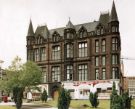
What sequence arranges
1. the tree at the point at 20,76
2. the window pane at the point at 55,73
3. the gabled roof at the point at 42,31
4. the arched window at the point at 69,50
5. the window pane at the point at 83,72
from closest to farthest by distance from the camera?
the tree at the point at 20,76
the window pane at the point at 83,72
the arched window at the point at 69,50
the window pane at the point at 55,73
the gabled roof at the point at 42,31

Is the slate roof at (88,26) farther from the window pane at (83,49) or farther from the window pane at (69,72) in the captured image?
the window pane at (69,72)

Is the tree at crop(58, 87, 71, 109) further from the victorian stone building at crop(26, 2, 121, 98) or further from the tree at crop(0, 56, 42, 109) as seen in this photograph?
the victorian stone building at crop(26, 2, 121, 98)

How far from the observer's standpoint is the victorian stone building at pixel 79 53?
3487 inches

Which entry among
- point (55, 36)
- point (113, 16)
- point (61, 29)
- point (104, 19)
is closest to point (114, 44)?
point (113, 16)

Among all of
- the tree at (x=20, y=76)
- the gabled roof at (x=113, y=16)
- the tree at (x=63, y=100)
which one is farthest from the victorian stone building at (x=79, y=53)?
the tree at (x=63, y=100)

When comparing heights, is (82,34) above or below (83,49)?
above

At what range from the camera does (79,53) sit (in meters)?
94.4

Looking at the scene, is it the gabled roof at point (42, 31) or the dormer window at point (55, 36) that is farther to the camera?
the gabled roof at point (42, 31)

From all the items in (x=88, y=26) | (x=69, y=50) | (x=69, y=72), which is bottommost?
(x=69, y=72)

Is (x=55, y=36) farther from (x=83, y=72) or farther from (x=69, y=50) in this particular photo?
(x=83, y=72)

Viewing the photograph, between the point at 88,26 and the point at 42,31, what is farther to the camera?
the point at 42,31

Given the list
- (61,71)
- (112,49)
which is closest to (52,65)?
(61,71)

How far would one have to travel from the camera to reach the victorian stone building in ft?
291

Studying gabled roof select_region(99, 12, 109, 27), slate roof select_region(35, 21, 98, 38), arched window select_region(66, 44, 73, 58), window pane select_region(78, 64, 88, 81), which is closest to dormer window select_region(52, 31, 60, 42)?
slate roof select_region(35, 21, 98, 38)
